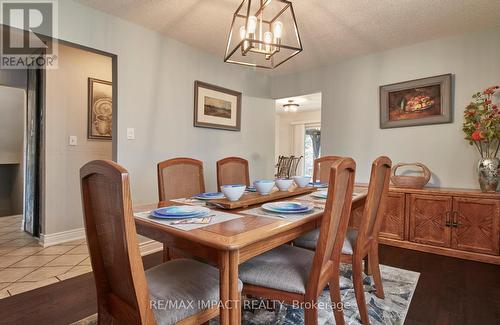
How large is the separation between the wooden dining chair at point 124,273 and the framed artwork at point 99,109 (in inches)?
102

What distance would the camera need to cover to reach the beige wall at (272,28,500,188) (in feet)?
8.91

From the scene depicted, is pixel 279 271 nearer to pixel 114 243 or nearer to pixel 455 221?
pixel 114 243

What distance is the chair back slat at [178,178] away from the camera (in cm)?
189

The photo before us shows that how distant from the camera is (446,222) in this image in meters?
2.58

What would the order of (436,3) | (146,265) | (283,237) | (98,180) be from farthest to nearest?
(146,265)
(436,3)
(283,237)
(98,180)

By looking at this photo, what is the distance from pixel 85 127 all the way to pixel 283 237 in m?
3.08

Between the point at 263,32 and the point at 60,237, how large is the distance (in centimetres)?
307

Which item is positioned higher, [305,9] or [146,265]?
[305,9]

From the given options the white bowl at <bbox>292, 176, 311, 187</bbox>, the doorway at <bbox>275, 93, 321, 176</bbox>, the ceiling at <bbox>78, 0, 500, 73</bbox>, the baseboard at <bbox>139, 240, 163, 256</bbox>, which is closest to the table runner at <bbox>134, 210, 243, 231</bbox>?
the white bowl at <bbox>292, 176, 311, 187</bbox>

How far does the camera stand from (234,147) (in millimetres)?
3756

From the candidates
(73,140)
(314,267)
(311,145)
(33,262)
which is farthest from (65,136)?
(311,145)

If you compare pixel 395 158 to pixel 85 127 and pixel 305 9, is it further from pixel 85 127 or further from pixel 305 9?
pixel 85 127

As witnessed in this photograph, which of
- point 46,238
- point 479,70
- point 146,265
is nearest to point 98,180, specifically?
point 146,265

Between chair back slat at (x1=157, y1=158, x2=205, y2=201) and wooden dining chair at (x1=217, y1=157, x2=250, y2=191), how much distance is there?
0.27m
